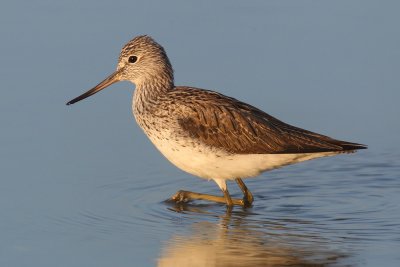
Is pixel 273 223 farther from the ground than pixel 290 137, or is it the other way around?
pixel 290 137

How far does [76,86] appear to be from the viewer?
46.2 feet

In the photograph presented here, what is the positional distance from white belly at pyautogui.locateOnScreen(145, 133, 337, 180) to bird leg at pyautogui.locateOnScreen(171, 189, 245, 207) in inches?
10.7

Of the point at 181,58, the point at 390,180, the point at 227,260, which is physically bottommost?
→ the point at 227,260

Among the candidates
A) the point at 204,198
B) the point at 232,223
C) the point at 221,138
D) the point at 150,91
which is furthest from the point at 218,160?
the point at 150,91

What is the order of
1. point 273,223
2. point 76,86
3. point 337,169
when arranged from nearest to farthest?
point 273,223
point 337,169
point 76,86

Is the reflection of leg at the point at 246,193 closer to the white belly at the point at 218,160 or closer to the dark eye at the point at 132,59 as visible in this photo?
the white belly at the point at 218,160

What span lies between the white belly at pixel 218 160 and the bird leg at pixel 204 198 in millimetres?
271

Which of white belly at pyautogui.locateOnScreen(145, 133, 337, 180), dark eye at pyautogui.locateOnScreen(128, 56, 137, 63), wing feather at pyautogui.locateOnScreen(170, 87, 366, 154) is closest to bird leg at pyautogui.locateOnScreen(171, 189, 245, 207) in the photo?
white belly at pyautogui.locateOnScreen(145, 133, 337, 180)

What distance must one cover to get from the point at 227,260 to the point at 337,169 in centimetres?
368

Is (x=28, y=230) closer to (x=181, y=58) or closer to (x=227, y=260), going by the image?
(x=227, y=260)

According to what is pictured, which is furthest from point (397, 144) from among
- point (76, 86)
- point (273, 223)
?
point (76, 86)

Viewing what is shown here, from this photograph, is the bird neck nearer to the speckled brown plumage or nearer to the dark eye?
the speckled brown plumage

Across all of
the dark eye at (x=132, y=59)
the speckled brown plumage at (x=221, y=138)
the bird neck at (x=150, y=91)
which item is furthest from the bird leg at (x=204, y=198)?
the dark eye at (x=132, y=59)

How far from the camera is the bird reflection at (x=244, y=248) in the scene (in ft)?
31.4
